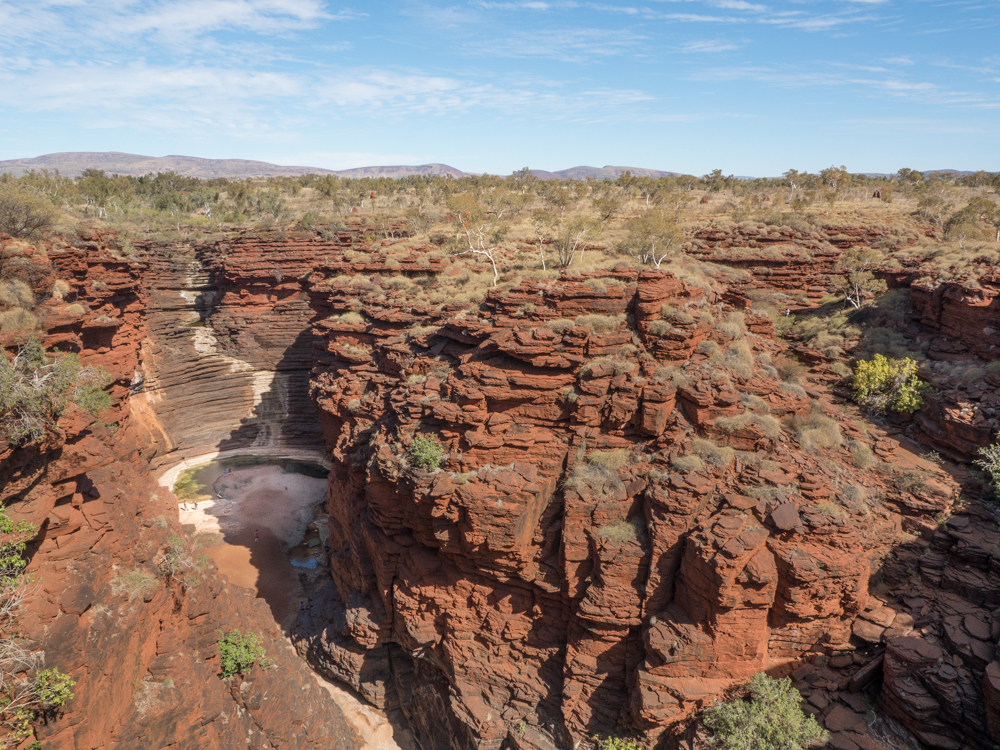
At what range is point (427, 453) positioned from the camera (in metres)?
16.8

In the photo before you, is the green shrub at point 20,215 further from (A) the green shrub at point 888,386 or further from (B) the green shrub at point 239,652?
(A) the green shrub at point 888,386

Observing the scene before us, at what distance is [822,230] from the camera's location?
41812mm

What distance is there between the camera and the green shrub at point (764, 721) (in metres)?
12.4

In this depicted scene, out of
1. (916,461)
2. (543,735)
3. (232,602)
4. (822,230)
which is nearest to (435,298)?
(232,602)

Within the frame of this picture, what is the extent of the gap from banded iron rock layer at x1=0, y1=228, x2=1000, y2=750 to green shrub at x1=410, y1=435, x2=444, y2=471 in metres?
0.40

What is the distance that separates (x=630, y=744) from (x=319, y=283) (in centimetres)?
3018

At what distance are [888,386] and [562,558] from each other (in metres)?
18.0

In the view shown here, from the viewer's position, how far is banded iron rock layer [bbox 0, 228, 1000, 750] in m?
11.0

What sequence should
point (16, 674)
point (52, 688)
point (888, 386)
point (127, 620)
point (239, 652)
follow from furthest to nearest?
point (888, 386) → point (239, 652) → point (127, 620) → point (52, 688) → point (16, 674)

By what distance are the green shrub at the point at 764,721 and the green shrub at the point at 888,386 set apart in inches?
568

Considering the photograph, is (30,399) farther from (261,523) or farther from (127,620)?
(261,523)

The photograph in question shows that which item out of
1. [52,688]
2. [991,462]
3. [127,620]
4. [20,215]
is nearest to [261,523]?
[20,215]

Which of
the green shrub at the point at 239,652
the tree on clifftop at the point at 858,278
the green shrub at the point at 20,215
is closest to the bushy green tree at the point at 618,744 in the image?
the green shrub at the point at 239,652

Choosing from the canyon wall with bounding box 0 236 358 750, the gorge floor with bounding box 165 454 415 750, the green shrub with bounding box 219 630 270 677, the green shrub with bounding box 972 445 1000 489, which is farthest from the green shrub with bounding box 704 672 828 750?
the green shrub with bounding box 219 630 270 677
